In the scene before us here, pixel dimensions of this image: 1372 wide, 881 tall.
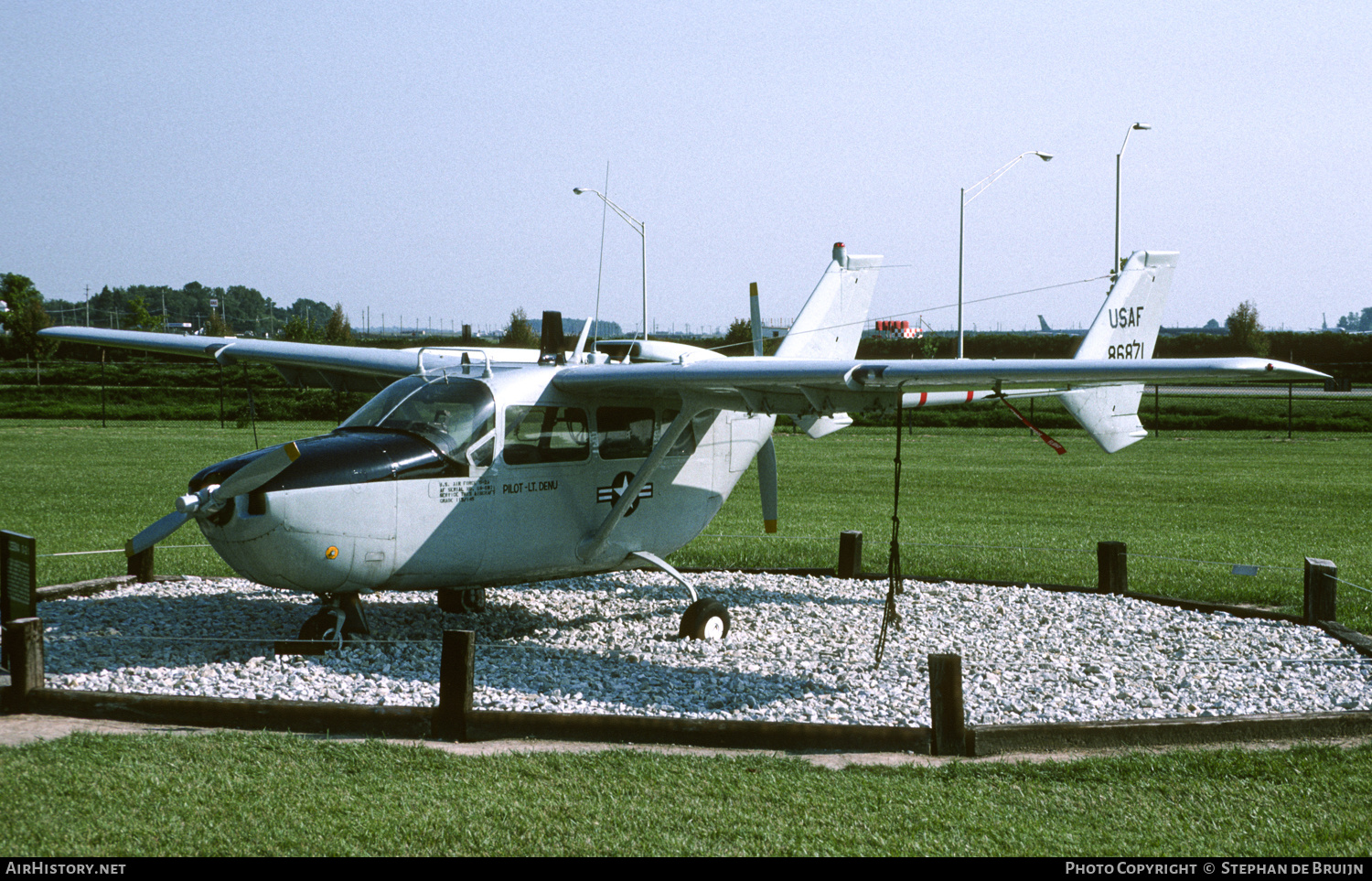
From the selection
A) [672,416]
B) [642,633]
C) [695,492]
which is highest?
[672,416]

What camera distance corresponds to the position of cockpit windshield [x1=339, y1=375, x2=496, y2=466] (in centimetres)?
951

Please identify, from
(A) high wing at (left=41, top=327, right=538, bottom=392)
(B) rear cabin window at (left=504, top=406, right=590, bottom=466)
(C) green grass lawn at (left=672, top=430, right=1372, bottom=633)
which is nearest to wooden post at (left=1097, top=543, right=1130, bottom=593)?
(C) green grass lawn at (left=672, top=430, right=1372, bottom=633)

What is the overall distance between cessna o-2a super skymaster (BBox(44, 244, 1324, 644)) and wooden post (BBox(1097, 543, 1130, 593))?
1.14m

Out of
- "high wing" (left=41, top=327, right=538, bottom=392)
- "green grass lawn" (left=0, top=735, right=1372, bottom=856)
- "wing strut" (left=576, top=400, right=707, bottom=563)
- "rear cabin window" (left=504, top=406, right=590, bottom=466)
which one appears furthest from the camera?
"high wing" (left=41, top=327, right=538, bottom=392)

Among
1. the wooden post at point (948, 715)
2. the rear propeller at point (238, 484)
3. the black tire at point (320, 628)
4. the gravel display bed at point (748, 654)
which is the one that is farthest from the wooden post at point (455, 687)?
the wooden post at point (948, 715)

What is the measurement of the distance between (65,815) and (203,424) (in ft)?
154

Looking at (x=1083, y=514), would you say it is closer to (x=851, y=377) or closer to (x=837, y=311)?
(x=837, y=311)

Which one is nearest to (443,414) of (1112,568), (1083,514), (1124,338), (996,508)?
(1112,568)

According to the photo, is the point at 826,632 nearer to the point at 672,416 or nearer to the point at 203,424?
the point at 672,416

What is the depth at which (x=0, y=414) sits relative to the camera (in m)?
51.5

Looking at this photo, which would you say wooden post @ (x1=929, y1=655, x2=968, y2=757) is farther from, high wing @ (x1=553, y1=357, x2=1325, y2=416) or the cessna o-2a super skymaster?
the cessna o-2a super skymaster

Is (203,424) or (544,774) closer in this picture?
(544,774)

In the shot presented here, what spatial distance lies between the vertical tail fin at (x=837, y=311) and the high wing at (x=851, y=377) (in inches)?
138
